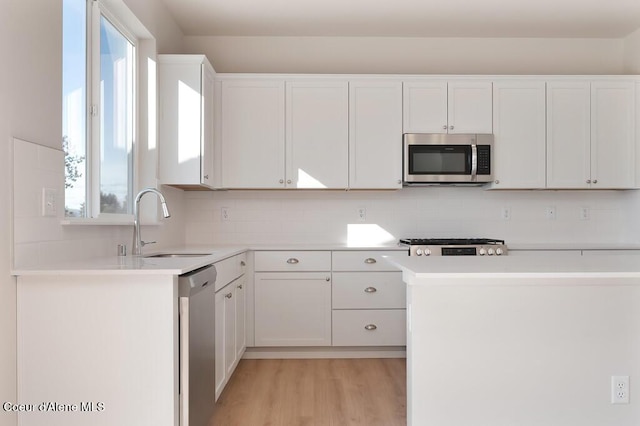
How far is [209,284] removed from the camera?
238 centimetres

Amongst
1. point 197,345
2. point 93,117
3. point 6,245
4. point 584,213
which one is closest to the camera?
point 6,245

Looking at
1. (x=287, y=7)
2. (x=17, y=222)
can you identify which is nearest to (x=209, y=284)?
(x=17, y=222)

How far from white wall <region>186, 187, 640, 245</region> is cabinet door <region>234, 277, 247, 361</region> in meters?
0.76

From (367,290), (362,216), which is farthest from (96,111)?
(362,216)

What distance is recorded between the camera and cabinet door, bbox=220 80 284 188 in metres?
3.96

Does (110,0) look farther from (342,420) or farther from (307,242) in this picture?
(342,420)

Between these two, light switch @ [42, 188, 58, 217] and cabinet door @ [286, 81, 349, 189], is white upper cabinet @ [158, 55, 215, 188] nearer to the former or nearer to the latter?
cabinet door @ [286, 81, 349, 189]

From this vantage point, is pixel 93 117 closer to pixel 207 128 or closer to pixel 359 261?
pixel 207 128

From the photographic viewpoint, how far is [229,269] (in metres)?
3.09

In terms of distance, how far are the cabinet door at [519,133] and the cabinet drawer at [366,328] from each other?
142 cm

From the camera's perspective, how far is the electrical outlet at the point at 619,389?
2135 millimetres

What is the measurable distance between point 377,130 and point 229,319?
192 centimetres

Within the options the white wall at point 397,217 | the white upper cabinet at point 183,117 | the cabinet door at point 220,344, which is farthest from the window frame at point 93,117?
the white wall at point 397,217

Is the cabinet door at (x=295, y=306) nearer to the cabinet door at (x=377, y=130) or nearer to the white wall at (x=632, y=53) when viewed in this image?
the cabinet door at (x=377, y=130)
